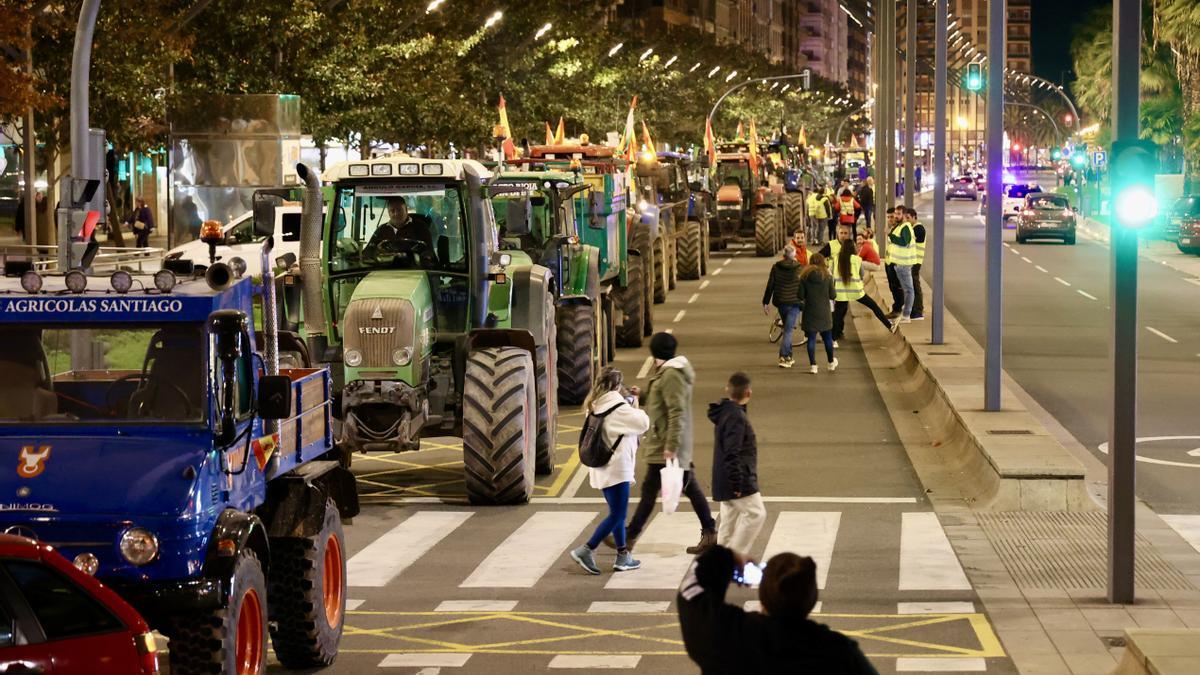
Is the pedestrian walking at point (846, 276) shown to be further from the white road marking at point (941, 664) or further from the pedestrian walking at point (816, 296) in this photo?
the white road marking at point (941, 664)

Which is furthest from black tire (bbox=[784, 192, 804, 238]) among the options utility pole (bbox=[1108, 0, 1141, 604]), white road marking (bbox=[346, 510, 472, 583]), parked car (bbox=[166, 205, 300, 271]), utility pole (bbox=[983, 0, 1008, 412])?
utility pole (bbox=[1108, 0, 1141, 604])

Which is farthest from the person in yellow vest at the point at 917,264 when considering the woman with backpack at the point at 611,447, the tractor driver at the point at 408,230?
the woman with backpack at the point at 611,447

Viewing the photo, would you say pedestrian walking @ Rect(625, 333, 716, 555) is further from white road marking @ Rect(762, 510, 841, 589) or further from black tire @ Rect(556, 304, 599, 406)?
Result: black tire @ Rect(556, 304, 599, 406)

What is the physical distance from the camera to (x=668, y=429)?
14555mm

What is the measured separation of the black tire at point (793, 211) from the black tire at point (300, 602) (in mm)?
48117

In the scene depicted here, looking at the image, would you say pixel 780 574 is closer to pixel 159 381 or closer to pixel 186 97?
pixel 159 381

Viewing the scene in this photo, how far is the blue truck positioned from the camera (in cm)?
966

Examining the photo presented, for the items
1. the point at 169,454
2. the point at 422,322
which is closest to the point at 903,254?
the point at 422,322

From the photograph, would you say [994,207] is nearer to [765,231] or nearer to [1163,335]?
[1163,335]

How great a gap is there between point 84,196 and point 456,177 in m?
3.90

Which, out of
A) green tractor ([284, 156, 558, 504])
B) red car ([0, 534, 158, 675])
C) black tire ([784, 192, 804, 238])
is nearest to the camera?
red car ([0, 534, 158, 675])

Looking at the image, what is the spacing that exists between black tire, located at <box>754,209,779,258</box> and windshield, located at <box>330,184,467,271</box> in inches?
1487

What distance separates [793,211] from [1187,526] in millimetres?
43694

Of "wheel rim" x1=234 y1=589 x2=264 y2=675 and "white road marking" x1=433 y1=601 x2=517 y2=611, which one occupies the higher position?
"wheel rim" x1=234 y1=589 x2=264 y2=675
